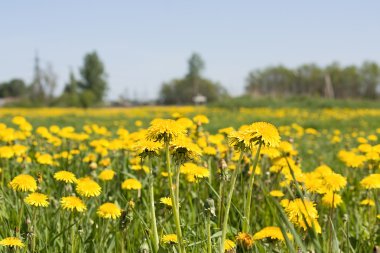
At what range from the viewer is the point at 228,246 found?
1444 millimetres

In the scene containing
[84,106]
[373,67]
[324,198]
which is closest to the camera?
[324,198]

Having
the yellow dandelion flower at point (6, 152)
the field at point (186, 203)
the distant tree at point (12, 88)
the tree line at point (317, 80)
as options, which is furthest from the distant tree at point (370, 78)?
the distant tree at point (12, 88)

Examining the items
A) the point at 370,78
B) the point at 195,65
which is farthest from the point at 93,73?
the point at 370,78

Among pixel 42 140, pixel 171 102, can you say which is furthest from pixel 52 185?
pixel 171 102

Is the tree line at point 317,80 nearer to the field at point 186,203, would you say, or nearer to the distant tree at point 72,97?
the distant tree at point 72,97

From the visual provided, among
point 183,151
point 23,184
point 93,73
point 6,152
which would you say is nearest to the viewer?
point 183,151

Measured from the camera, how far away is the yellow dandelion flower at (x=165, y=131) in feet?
4.05

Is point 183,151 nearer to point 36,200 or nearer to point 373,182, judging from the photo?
point 36,200

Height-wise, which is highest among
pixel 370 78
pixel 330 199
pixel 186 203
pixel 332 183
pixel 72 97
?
pixel 370 78

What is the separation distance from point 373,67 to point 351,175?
5430cm

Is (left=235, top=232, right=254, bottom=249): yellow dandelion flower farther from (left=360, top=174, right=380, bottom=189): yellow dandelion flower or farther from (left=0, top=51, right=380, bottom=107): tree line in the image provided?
(left=0, top=51, right=380, bottom=107): tree line

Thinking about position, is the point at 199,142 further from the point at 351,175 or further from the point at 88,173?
the point at 351,175

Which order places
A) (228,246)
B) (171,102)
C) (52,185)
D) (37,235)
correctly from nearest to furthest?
1. (228,246)
2. (37,235)
3. (52,185)
4. (171,102)

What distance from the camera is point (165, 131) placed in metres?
1.23
